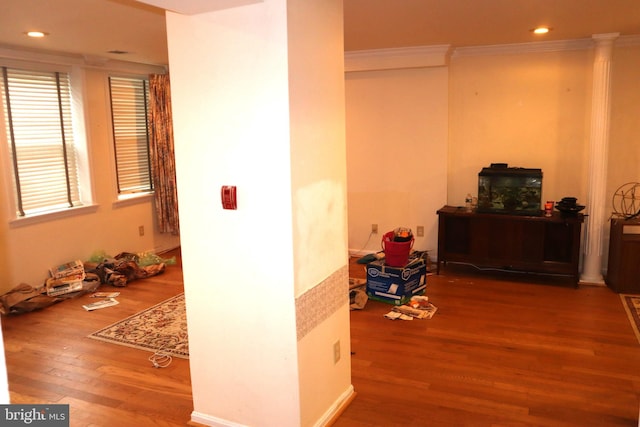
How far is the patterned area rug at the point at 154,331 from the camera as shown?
3789mm

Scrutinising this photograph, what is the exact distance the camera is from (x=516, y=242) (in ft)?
16.7

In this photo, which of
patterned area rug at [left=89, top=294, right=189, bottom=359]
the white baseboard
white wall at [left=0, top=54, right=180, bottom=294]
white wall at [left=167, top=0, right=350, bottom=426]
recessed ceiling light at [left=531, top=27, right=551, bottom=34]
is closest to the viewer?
white wall at [left=167, top=0, right=350, bottom=426]

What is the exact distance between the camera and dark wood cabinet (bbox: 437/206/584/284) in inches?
194


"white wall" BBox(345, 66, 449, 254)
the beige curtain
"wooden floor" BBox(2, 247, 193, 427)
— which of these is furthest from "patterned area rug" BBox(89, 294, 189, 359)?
"white wall" BBox(345, 66, 449, 254)

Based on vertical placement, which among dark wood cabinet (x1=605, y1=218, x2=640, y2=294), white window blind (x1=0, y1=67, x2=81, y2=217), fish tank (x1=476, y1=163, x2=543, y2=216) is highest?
white window blind (x1=0, y1=67, x2=81, y2=217)

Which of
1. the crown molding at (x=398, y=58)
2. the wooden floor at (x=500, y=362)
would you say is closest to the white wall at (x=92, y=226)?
the crown molding at (x=398, y=58)

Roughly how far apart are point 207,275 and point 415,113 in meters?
3.78

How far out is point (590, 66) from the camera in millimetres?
5078

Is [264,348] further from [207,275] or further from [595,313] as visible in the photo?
[595,313]

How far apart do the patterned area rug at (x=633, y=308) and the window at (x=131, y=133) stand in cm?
525

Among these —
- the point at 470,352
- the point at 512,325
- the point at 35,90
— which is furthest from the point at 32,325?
the point at 512,325

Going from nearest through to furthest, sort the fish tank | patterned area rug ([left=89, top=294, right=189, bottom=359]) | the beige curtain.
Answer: patterned area rug ([left=89, top=294, right=189, bottom=359]) → the fish tank → the beige curtain

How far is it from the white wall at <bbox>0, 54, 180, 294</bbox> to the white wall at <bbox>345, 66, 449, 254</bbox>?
2494 millimetres

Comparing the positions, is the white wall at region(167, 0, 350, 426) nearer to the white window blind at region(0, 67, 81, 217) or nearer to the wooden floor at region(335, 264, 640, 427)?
the wooden floor at region(335, 264, 640, 427)
